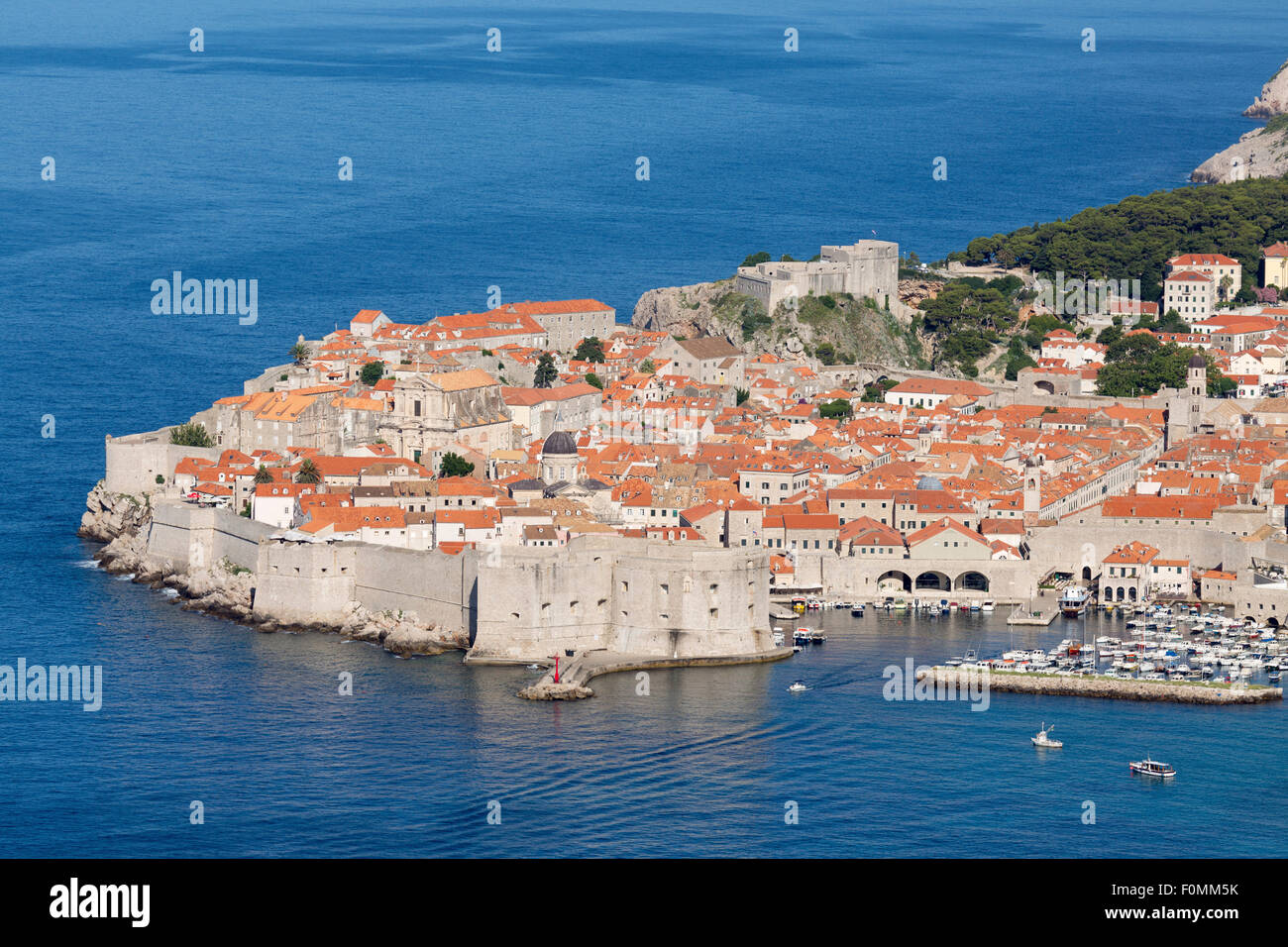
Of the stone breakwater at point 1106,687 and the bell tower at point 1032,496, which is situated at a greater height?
the bell tower at point 1032,496

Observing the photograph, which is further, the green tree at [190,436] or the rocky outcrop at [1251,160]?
the rocky outcrop at [1251,160]

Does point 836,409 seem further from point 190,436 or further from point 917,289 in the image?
point 190,436

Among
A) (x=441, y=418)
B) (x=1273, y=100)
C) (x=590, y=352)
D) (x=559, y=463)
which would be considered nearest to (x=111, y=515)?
(x=441, y=418)

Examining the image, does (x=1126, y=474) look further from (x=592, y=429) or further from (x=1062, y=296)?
(x=1062, y=296)

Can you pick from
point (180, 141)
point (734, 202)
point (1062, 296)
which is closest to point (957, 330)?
point (1062, 296)

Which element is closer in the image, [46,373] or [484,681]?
[484,681]

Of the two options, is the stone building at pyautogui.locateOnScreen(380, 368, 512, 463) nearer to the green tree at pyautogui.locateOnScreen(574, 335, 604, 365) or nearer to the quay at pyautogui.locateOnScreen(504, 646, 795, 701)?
the green tree at pyautogui.locateOnScreen(574, 335, 604, 365)

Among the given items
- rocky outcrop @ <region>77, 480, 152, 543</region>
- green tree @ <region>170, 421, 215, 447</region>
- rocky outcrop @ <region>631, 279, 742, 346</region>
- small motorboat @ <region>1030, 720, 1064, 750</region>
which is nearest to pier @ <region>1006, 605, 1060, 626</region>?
small motorboat @ <region>1030, 720, 1064, 750</region>

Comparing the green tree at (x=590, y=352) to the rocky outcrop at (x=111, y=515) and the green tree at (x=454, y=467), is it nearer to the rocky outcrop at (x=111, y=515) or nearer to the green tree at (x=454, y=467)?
the green tree at (x=454, y=467)

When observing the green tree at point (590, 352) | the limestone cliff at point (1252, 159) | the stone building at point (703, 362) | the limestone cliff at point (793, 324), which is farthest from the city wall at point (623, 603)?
the limestone cliff at point (1252, 159)
